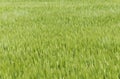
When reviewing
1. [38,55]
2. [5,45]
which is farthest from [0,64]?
[5,45]

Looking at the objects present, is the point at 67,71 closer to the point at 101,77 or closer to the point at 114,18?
the point at 101,77

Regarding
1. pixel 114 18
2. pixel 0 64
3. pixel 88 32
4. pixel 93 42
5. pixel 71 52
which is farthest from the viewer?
pixel 114 18

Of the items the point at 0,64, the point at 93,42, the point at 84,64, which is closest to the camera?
the point at 84,64

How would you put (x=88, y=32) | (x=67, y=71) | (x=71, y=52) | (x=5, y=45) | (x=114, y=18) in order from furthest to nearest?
(x=114, y=18)
(x=88, y=32)
(x=5, y=45)
(x=71, y=52)
(x=67, y=71)

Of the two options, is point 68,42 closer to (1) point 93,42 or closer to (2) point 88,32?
(1) point 93,42

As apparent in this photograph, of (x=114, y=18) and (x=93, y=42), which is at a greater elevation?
(x=93, y=42)

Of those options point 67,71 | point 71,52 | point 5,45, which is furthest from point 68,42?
point 67,71

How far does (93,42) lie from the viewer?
5.01 meters

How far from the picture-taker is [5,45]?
5.33 meters

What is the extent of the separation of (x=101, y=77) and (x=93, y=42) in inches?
72.3

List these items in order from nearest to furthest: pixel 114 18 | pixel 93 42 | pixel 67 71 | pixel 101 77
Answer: pixel 101 77 < pixel 67 71 < pixel 93 42 < pixel 114 18

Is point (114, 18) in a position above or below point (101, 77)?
below

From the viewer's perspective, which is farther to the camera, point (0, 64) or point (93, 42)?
point (93, 42)

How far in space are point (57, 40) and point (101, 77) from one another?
2272mm
